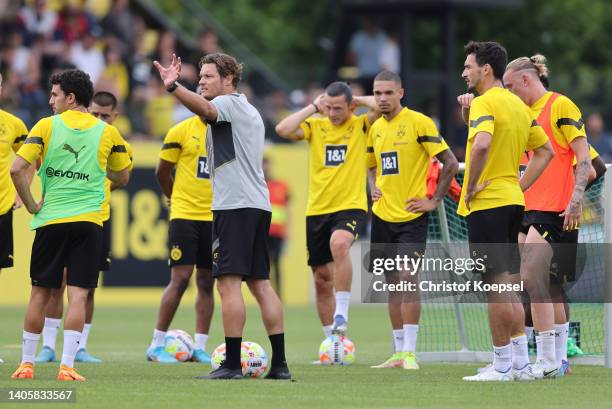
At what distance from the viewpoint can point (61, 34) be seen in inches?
956

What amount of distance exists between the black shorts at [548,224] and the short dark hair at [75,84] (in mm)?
3638

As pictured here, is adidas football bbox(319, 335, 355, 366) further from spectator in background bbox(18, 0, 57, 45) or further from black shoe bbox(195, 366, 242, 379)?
spectator in background bbox(18, 0, 57, 45)

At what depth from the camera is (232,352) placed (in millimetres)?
10328

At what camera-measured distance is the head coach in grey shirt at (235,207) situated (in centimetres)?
1027

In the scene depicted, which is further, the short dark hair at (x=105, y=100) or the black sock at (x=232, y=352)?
the short dark hair at (x=105, y=100)

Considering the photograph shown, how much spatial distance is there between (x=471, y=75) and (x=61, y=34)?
1511cm

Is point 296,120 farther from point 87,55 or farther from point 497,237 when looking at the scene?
point 87,55

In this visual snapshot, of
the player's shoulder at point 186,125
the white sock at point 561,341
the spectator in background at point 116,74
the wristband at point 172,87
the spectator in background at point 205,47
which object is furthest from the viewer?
the spectator in background at point 205,47

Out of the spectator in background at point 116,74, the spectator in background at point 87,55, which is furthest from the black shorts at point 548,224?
the spectator in background at point 87,55

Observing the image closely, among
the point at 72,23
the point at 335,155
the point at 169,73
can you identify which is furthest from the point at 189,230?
the point at 72,23

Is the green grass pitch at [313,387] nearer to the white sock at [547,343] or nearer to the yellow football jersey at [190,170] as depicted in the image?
the white sock at [547,343]

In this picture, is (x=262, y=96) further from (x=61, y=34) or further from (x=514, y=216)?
(x=514, y=216)

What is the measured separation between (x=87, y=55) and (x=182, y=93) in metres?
Result: 14.9

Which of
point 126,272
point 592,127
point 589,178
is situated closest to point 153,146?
point 126,272
